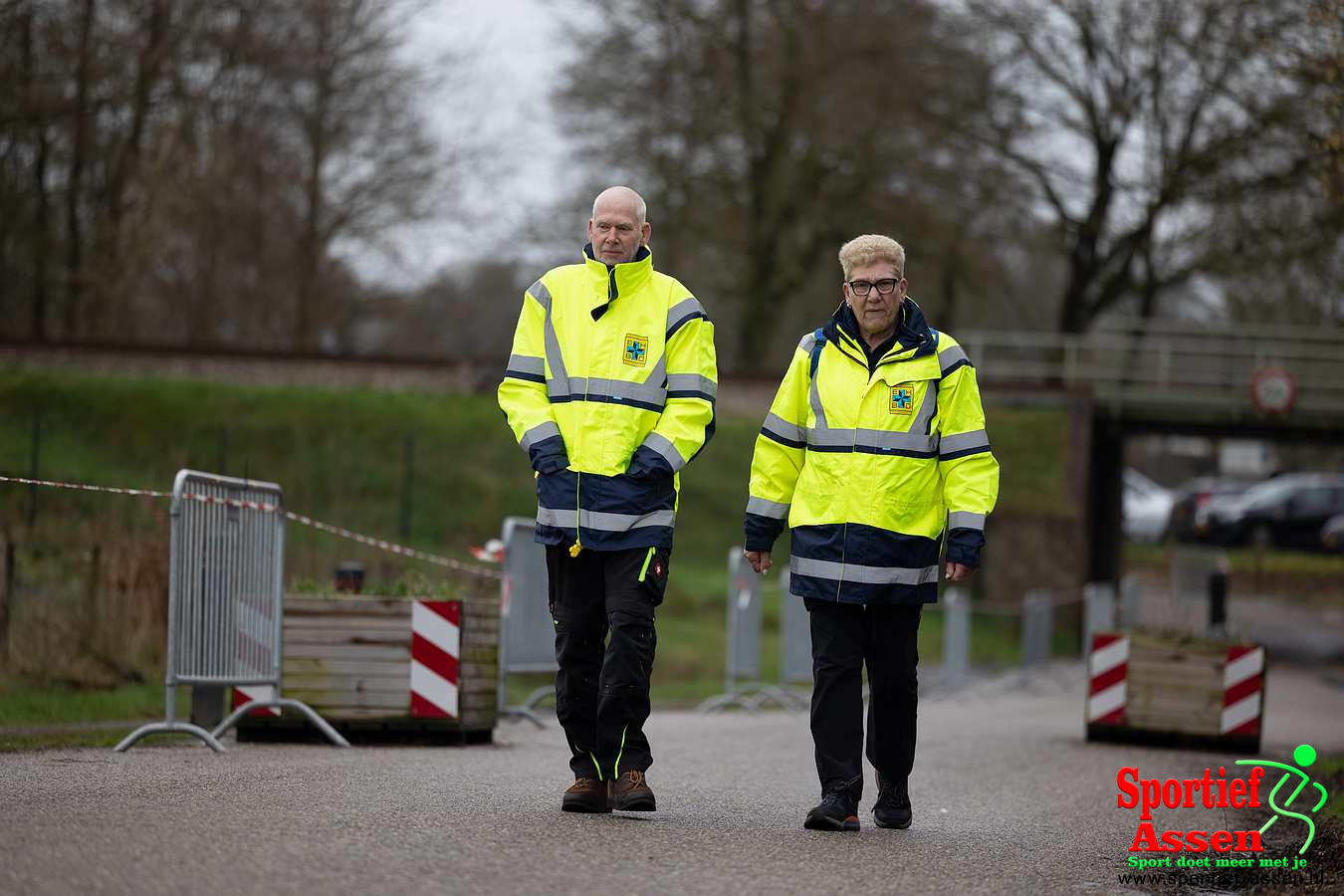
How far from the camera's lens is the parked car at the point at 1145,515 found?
58.0 metres

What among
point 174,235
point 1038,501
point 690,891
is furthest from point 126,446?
point 690,891

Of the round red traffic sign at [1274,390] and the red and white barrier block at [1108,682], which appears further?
the round red traffic sign at [1274,390]

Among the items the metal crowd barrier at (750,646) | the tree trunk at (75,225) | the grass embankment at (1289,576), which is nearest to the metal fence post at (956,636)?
the metal crowd barrier at (750,646)

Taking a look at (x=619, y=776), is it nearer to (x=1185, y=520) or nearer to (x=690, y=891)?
(x=690, y=891)

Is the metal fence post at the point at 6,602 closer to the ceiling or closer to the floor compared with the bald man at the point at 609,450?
closer to the floor

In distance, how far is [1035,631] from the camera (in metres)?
28.0

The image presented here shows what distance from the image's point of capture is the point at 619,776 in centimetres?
732

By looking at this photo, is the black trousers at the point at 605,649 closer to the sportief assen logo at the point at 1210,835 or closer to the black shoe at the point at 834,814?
the black shoe at the point at 834,814

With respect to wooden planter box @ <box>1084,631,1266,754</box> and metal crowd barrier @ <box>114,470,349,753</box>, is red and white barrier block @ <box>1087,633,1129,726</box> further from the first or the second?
metal crowd barrier @ <box>114,470,349,753</box>

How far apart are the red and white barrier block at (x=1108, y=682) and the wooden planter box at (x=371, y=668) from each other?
16.4 feet

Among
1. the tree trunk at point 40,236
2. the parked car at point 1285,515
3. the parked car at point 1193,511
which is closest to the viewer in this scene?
the tree trunk at point 40,236

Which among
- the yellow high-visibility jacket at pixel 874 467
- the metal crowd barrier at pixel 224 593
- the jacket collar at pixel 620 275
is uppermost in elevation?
the jacket collar at pixel 620 275

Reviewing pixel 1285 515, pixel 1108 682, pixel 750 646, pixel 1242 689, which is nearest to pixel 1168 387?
pixel 1285 515

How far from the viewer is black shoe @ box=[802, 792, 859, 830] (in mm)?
7312
